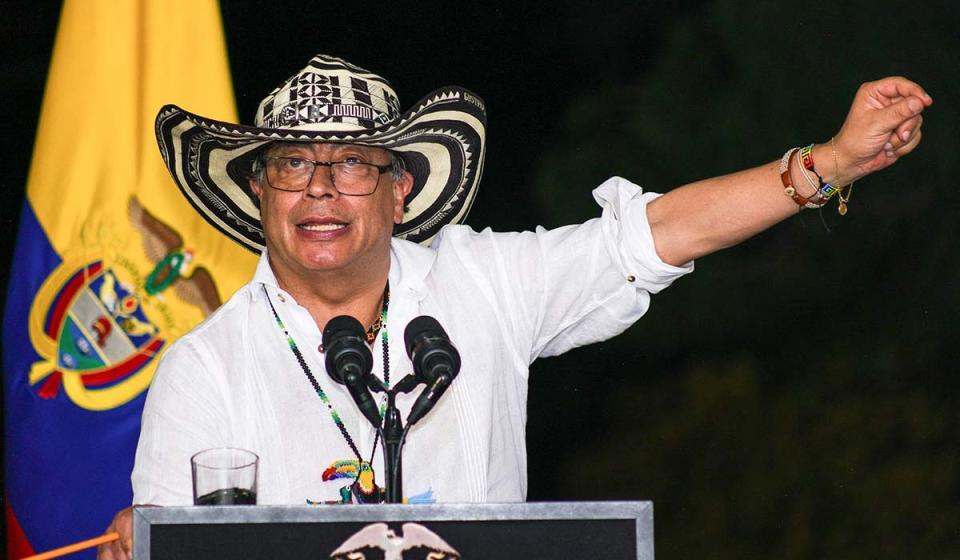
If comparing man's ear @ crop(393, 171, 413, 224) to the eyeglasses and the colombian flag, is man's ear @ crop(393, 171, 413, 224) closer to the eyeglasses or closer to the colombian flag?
the eyeglasses

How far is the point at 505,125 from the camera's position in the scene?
4.32 meters

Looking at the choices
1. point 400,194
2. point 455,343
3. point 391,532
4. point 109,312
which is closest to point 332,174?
point 400,194

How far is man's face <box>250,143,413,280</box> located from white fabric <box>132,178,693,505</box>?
3.8 inches

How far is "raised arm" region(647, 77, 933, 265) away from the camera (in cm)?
259

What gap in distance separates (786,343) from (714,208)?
5.78ft

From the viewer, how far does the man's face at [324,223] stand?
291 cm

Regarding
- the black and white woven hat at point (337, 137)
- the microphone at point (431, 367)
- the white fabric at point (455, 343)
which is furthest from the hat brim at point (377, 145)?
the microphone at point (431, 367)

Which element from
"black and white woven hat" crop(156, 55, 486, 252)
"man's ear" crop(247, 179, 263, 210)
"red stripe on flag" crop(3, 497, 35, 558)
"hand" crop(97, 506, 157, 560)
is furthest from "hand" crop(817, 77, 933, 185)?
"red stripe on flag" crop(3, 497, 35, 558)

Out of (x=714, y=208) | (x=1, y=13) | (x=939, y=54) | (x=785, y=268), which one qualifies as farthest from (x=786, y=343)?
(x=1, y=13)

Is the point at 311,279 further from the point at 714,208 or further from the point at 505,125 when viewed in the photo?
the point at 505,125

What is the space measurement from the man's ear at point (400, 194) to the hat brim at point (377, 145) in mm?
32

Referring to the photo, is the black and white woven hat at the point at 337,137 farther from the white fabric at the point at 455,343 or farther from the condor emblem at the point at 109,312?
the condor emblem at the point at 109,312

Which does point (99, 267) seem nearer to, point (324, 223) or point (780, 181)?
point (324, 223)

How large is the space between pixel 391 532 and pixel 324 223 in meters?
1.19
